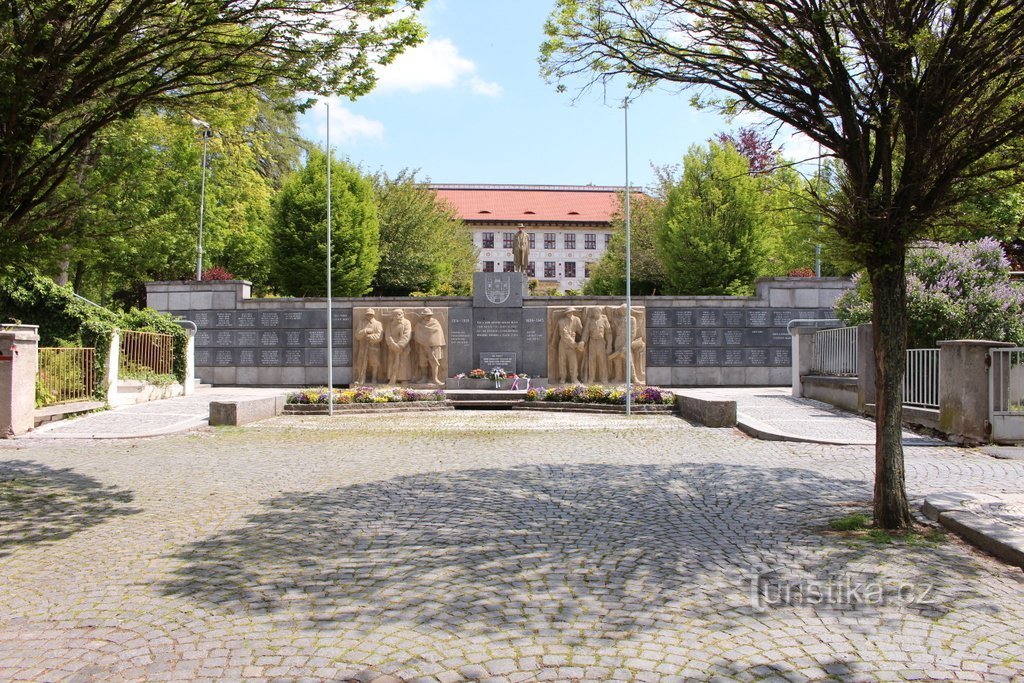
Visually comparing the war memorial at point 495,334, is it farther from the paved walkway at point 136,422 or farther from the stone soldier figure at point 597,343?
the paved walkway at point 136,422

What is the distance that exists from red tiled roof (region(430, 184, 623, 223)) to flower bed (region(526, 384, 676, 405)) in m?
59.8

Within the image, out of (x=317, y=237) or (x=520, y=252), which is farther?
(x=317, y=237)

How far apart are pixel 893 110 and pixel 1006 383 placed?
22.3 feet

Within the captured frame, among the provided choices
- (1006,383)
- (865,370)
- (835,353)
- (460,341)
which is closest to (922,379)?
(1006,383)

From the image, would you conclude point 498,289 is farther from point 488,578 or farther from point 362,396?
point 488,578

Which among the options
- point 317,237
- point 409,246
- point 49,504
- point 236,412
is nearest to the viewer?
point 49,504

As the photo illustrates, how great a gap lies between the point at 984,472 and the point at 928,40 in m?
5.40

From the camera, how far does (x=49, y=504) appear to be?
25.2 feet

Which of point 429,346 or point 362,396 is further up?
point 429,346

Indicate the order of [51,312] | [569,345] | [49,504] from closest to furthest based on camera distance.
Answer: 1. [49,504]
2. [51,312]
3. [569,345]

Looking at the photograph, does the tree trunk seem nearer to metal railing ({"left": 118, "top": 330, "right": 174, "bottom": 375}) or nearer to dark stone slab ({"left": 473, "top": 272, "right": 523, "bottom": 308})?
metal railing ({"left": 118, "top": 330, "right": 174, "bottom": 375})

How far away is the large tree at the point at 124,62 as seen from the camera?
7000mm

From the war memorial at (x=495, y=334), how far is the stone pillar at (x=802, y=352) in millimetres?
4674

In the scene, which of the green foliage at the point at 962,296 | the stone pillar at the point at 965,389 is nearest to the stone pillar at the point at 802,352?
the green foliage at the point at 962,296
